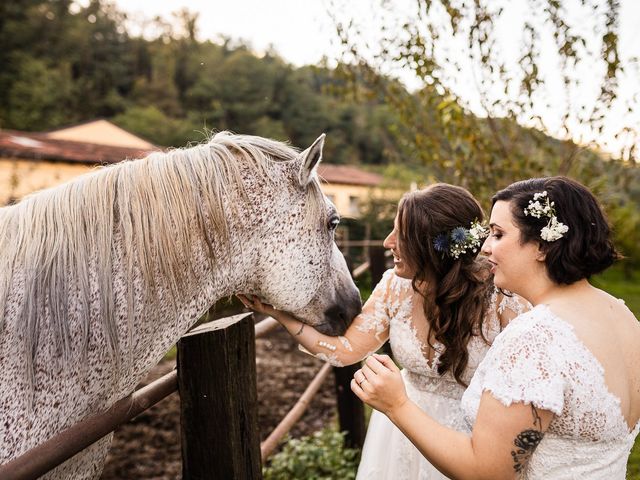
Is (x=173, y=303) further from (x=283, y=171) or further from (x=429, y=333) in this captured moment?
(x=429, y=333)

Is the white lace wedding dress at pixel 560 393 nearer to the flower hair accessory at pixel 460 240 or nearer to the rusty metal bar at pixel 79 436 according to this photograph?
the flower hair accessory at pixel 460 240

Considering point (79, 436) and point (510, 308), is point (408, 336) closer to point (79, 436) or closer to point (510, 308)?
point (510, 308)

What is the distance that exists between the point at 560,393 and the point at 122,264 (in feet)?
4.17

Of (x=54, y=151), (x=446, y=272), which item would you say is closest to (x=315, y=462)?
(x=446, y=272)

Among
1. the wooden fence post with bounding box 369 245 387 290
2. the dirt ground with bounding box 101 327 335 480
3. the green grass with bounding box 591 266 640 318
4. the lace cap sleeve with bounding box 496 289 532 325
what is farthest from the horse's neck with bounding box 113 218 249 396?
the green grass with bounding box 591 266 640 318

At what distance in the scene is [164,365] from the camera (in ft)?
22.2

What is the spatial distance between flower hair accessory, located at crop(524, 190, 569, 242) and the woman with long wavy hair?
60cm

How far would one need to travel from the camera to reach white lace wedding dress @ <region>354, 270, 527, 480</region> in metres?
2.16

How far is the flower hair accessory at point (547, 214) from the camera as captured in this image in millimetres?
1383

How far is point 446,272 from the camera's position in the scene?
7.28ft

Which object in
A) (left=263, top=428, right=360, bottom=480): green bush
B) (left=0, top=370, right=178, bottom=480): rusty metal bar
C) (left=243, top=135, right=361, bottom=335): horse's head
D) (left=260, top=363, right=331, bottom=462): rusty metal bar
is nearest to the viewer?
(left=0, top=370, right=178, bottom=480): rusty metal bar

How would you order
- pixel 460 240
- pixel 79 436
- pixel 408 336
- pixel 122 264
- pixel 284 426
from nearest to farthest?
1. pixel 79 436
2. pixel 122 264
3. pixel 460 240
4. pixel 408 336
5. pixel 284 426

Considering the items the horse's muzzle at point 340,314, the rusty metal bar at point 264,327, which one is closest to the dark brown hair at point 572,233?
the horse's muzzle at point 340,314

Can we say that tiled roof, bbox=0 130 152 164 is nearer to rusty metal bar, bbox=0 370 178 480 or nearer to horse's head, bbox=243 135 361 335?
horse's head, bbox=243 135 361 335
